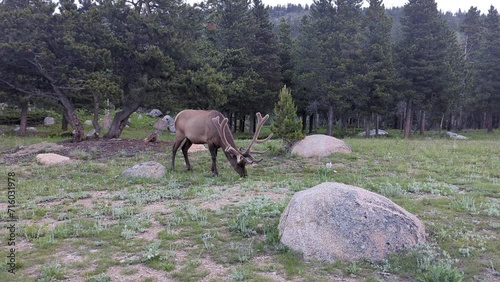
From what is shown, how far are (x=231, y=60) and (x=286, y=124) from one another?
17376 millimetres

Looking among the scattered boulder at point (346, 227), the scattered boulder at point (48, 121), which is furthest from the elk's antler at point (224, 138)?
the scattered boulder at point (48, 121)

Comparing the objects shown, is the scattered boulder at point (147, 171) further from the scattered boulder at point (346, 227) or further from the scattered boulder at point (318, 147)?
the scattered boulder at point (346, 227)

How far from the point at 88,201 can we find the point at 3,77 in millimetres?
15083

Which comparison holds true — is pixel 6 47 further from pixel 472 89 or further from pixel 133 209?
pixel 472 89

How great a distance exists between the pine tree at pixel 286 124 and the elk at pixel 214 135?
376cm

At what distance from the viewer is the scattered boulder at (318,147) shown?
14.7 metres

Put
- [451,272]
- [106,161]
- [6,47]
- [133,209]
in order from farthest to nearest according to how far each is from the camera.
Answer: [6,47] < [106,161] < [133,209] < [451,272]

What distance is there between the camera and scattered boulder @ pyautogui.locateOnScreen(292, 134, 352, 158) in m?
14.7

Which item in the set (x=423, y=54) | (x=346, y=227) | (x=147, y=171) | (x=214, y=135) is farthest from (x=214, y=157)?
(x=423, y=54)

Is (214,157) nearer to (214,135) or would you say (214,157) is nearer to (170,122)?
(214,135)

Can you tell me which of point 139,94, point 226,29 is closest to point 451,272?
point 139,94

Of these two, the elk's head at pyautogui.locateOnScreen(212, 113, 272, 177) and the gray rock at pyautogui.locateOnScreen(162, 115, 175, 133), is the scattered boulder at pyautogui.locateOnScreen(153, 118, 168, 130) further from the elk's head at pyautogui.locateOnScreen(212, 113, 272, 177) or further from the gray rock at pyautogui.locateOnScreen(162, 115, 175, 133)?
the elk's head at pyautogui.locateOnScreen(212, 113, 272, 177)

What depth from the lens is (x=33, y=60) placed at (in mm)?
18984

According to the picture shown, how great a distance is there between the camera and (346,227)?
5.28 m
